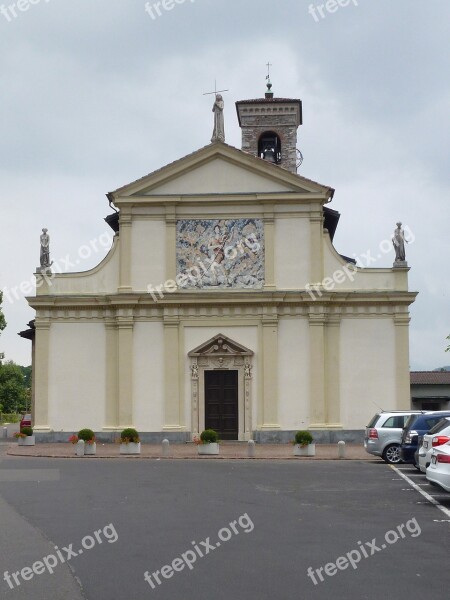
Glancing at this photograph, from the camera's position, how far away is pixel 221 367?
121 ft

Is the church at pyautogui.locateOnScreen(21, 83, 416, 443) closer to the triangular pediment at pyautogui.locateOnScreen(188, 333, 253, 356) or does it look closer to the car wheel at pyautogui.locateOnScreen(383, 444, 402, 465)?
the triangular pediment at pyautogui.locateOnScreen(188, 333, 253, 356)

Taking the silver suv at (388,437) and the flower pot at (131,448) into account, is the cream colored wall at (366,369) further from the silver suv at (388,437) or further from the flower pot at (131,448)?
the flower pot at (131,448)

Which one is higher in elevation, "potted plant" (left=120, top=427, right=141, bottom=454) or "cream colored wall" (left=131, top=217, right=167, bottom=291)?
"cream colored wall" (left=131, top=217, right=167, bottom=291)

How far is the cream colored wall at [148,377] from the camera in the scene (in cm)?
3656

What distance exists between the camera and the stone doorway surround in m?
36.5

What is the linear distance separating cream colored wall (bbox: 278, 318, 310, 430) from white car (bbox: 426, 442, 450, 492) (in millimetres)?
19287

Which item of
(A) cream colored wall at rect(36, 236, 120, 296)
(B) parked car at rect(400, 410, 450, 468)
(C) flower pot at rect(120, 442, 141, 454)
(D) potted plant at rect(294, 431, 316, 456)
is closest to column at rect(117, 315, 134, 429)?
(A) cream colored wall at rect(36, 236, 120, 296)

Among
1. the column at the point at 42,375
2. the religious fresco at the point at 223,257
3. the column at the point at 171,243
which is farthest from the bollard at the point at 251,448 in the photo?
the column at the point at 42,375

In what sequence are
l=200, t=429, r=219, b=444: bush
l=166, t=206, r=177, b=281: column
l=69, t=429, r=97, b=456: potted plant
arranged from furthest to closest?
l=166, t=206, r=177, b=281: column < l=69, t=429, r=97, b=456: potted plant < l=200, t=429, r=219, b=444: bush

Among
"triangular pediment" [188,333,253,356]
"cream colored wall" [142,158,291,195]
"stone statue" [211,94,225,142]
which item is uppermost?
"stone statue" [211,94,225,142]

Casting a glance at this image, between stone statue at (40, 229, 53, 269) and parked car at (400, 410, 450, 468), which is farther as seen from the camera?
stone statue at (40, 229, 53, 269)

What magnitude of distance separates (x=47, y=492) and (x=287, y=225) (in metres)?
20.5

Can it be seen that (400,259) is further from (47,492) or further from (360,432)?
(47,492)

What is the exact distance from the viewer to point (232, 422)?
36812mm
